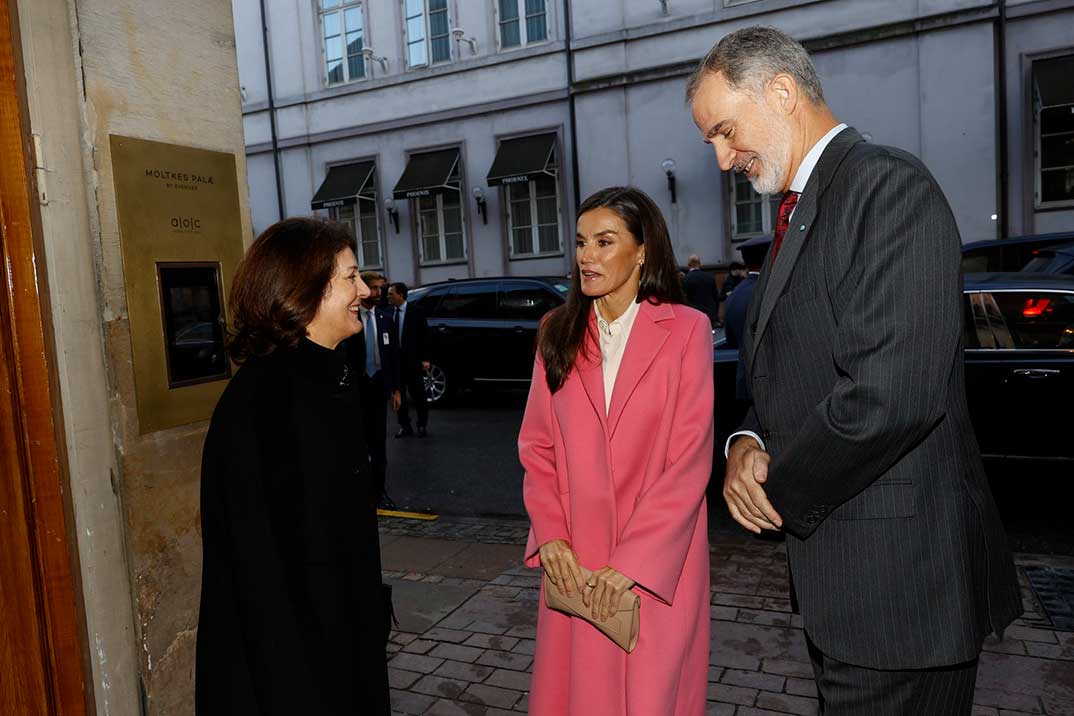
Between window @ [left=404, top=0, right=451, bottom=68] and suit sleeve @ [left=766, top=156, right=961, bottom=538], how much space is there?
19108mm

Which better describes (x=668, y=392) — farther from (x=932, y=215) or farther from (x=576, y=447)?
(x=932, y=215)

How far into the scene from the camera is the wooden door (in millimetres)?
2273

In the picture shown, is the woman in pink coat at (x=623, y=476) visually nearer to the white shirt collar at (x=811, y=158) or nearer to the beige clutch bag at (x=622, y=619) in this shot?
the beige clutch bag at (x=622, y=619)

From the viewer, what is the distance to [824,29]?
1539 centimetres

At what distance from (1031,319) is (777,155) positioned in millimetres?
4862

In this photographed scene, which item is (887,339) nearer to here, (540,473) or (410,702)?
(540,473)

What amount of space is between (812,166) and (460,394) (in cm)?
1046

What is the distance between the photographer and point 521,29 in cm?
1848

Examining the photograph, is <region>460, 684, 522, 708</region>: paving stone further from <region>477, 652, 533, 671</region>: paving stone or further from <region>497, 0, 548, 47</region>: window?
<region>497, 0, 548, 47</region>: window

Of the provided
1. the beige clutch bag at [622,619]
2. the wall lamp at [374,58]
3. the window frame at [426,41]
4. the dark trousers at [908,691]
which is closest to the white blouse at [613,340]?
the beige clutch bag at [622,619]

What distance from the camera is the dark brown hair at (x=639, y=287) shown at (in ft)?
8.70

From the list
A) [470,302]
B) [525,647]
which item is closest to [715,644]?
[525,647]

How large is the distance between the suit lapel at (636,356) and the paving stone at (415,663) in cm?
191

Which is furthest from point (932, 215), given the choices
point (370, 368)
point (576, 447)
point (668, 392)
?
point (370, 368)
